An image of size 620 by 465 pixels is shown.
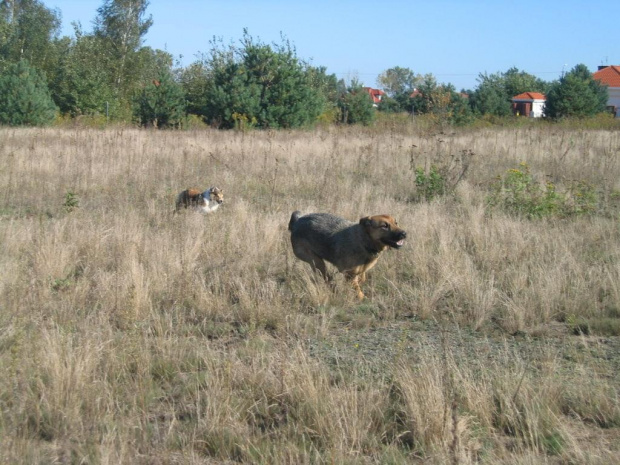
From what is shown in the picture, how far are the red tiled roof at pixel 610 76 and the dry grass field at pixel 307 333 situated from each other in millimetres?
61417

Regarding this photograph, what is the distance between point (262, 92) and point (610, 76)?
51480 mm

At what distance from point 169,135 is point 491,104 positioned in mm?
25664

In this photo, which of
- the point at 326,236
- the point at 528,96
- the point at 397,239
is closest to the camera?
the point at 397,239

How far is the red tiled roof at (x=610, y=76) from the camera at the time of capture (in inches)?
2598

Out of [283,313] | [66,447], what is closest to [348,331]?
[283,313]

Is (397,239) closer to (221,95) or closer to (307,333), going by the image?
(307,333)

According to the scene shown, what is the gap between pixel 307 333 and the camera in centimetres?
554

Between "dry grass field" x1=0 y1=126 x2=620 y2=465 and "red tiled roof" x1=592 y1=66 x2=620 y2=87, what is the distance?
202 feet

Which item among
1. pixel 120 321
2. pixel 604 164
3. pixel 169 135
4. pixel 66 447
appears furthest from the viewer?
pixel 169 135

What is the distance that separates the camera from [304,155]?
1553 cm

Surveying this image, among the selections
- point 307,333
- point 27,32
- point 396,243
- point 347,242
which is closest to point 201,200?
point 347,242

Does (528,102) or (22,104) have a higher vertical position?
(528,102)

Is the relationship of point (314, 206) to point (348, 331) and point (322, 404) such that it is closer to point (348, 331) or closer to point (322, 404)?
point (348, 331)

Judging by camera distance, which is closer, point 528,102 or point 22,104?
point 22,104
